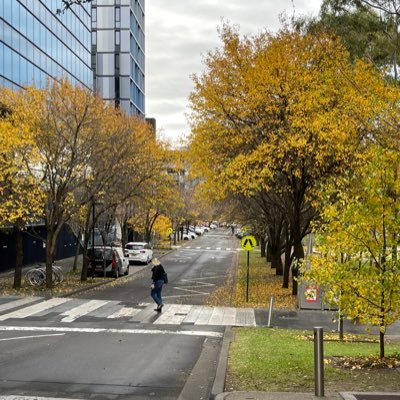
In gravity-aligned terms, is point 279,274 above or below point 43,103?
below

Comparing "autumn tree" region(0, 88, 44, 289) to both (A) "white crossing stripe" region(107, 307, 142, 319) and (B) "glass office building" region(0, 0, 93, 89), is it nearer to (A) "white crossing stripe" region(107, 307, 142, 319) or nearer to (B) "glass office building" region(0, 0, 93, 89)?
(A) "white crossing stripe" region(107, 307, 142, 319)

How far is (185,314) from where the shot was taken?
58.1ft

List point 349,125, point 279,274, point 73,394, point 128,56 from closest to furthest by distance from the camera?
point 73,394 → point 349,125 → point 279,274 → point 128,56

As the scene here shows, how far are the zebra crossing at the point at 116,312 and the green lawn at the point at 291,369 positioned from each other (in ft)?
13.3

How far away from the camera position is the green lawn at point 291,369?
7742mm

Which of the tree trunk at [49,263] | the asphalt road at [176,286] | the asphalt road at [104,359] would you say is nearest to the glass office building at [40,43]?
the tree trunk at [49,263]

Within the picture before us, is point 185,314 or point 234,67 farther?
point 234,67

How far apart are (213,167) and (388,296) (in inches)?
519

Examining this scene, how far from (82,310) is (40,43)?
27914 millimetres

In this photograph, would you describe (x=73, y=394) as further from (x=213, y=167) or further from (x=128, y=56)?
(x=128, y=56)

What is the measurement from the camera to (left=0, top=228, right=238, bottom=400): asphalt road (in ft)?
26.6

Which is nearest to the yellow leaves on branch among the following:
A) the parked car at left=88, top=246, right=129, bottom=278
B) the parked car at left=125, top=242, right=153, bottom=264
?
the parked car at left=88, top=246, right=129, bottom=278

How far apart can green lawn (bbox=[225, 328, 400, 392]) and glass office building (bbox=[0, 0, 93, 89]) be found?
22.1 meters

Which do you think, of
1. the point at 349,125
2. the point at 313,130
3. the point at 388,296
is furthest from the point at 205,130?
the point at 388,296
